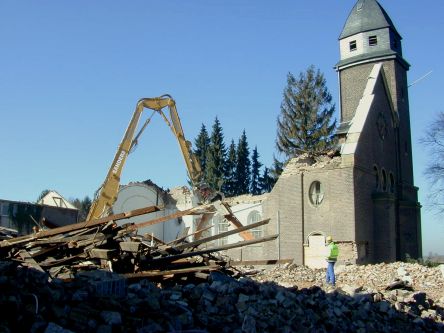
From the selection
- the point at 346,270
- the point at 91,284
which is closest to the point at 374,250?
the point at 346,270

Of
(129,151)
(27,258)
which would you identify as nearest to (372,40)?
(129,151)

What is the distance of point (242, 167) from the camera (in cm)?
5594

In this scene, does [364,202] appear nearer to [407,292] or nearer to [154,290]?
[407,292]

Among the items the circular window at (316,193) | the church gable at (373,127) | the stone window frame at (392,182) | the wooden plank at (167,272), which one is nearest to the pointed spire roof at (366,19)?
the church gable at (373,127)

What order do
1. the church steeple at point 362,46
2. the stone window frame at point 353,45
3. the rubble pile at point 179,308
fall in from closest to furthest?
the rubble pile at point 179,308 → the church steeple at point 362,46 → the stone window frame at point 353,45

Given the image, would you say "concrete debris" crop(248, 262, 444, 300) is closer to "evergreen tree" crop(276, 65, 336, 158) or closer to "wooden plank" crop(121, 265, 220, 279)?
"wooden plank" crop(121, 265, 220, 279)

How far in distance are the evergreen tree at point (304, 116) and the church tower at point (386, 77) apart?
15.8 metres

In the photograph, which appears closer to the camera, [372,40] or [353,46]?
[372,40]

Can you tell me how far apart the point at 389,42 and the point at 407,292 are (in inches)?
866

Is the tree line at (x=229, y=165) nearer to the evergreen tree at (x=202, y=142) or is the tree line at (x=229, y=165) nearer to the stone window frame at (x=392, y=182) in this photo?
the evergreen tree at (x=202, y=142)

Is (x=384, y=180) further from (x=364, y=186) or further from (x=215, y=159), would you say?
(x=215, y=159)

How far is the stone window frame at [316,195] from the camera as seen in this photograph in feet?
83.1

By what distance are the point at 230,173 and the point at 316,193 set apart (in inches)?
1172

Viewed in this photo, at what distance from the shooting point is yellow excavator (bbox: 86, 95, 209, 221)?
20.8 meters
